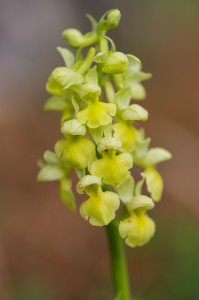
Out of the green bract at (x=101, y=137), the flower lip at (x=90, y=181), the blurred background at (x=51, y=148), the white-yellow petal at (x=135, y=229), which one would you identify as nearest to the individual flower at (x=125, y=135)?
the green bract at (x=101, y=137)

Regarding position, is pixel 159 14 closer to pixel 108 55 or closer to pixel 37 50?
pixel 37 50

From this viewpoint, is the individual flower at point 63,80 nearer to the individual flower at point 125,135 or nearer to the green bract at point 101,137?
the green bract at point 101,137

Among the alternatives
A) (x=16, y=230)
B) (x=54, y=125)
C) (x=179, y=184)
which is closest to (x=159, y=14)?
(x=54, y=125)

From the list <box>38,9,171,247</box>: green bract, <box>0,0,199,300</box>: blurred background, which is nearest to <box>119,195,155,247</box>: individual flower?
<box>38,9,171,247</box>: green bract

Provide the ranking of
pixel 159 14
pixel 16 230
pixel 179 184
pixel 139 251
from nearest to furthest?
pixel 139 251 < pixel 16 230 < pixel 179 184 < pixel 159 14

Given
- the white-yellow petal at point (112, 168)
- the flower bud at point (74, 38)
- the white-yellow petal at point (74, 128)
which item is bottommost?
the white-yellow petal at point (112, 168)

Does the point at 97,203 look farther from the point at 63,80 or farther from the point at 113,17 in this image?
the point at 113,17

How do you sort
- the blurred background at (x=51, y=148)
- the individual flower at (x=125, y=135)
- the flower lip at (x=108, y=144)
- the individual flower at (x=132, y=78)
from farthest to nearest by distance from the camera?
the blurred background at (x=51, y=148) → the individual flower at (x=132, y=78) → the individual flower at (x=125, y=135) → the flower lip at (x=108, y=144)
